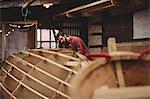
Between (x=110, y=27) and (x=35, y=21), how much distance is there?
243 cm

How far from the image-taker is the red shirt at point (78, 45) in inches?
230

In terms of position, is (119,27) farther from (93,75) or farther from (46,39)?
(93,75)

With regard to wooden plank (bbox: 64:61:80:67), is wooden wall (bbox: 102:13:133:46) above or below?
above

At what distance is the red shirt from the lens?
5842mm

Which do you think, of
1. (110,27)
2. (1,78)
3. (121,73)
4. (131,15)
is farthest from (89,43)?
(121,73)

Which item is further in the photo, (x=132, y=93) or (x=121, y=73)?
(x=121, y=73)

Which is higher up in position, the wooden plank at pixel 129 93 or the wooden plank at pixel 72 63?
the wooden plank at pixel 129 93

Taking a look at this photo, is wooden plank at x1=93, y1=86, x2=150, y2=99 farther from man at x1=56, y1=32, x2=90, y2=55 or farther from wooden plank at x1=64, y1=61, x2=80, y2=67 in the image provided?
man at x1=56, y1=32, x2=90, y2=55

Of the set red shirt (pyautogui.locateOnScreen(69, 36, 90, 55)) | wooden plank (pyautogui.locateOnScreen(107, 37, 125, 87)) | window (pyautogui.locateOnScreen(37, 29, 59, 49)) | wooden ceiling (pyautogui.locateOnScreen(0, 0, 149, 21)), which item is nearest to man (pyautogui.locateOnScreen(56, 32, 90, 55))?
red shirt (pyautogui.locateOnScreen(69, 36, 90, 55))

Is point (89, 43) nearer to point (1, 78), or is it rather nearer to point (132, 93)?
point (1, 78)

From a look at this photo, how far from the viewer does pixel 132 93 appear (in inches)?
57.8

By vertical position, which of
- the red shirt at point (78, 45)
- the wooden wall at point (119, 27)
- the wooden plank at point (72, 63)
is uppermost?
the wooden wall at point (119, 27)

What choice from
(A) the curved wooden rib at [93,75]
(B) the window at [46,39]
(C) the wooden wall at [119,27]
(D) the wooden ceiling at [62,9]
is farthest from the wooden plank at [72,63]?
(B) the window at [46,39]

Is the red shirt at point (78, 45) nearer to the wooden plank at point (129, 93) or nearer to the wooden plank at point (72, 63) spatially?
the wooden plank at point (72, 63)
